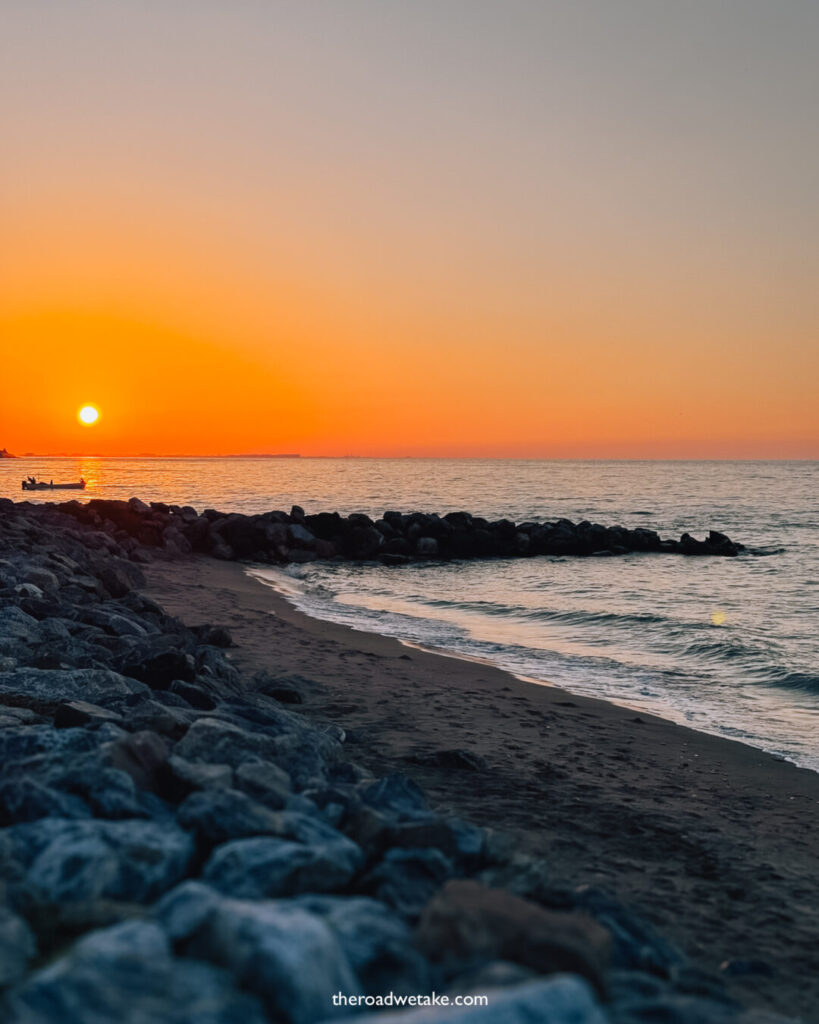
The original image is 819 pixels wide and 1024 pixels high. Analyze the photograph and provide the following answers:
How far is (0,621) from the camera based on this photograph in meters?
7.44

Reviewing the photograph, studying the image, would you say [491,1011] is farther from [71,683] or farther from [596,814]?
[71,683]

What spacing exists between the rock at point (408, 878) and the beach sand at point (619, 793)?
1.35 meters

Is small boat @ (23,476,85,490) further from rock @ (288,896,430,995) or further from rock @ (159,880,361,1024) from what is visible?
rock @ (159,880,361,1024)

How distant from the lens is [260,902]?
9.09ft

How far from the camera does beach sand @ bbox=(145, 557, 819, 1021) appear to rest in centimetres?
415

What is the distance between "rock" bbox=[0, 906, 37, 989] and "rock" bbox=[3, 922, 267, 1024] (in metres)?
0.07

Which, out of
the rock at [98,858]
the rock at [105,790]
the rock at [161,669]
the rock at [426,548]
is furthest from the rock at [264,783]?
the rock at [426,548]

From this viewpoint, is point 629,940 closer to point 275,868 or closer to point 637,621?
point 275,868

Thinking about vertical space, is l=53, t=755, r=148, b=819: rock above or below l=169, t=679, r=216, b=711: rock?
above

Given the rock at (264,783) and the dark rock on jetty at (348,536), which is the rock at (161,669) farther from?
the dark rock on jetty at (348,536)

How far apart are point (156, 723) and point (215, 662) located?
2859 mm

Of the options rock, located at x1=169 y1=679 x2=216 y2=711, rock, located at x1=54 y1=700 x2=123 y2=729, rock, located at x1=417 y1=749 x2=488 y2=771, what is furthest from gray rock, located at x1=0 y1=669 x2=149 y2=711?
rock, located at x1=417 y1=749 x2=488 y2=771

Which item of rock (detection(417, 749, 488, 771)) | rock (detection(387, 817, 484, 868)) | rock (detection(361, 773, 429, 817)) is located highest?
rock (detection(387, 817, 484, 868))

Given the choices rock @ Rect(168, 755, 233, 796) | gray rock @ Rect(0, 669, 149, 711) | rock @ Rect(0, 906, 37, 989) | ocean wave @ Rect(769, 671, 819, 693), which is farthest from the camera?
ocean wave @ Rect(769, 671, 819, 693)
